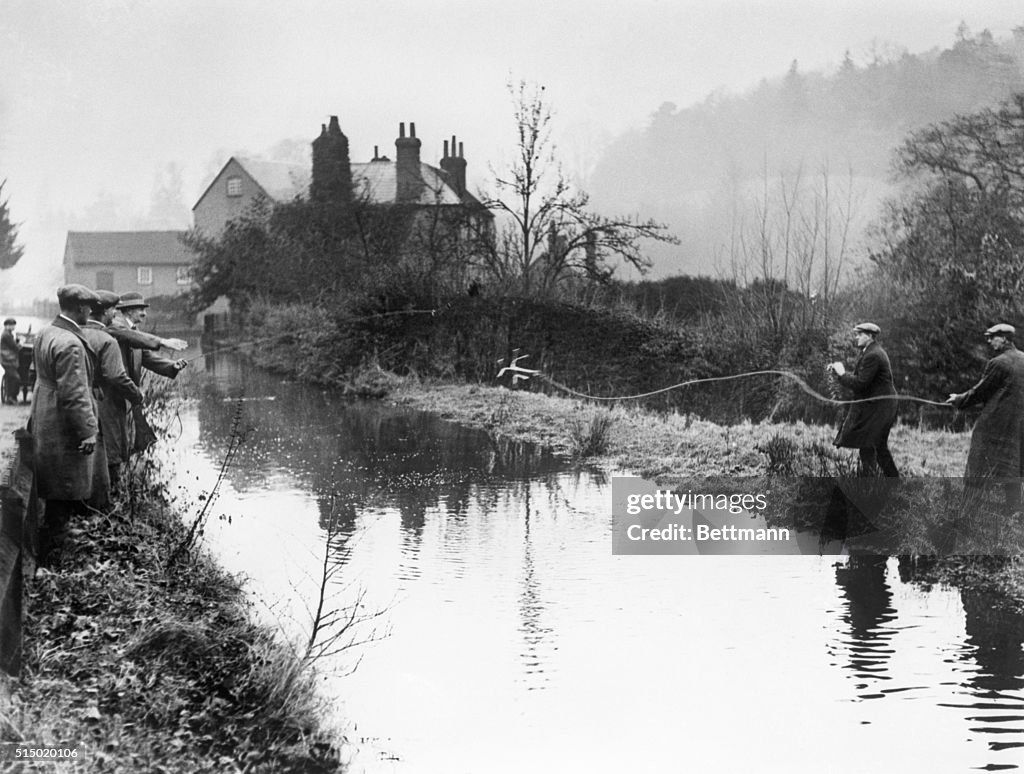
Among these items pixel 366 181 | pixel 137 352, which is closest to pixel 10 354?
pixel 137 352

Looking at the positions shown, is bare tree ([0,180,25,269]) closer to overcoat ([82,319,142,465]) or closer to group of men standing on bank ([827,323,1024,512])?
overcoat ([82,319,142,465])

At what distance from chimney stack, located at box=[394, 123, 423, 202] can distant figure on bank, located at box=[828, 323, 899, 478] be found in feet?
33.8

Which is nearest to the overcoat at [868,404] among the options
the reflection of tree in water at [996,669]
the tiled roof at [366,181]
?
the reflection of tree in water at [996,669]

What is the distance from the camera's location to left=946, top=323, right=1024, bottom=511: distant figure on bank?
7.82 metres

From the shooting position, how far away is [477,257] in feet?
62.5

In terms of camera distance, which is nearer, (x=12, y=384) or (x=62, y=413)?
(x=62, y=413)

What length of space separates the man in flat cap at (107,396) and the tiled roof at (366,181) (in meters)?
12.5

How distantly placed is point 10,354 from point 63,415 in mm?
4580

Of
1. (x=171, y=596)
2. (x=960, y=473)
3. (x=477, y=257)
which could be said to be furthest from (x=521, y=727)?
(x=477, y=257)

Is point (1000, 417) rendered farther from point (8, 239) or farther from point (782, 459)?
point (8, 239)

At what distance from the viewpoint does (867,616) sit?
6.53 meters

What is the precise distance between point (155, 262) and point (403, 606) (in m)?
17.8

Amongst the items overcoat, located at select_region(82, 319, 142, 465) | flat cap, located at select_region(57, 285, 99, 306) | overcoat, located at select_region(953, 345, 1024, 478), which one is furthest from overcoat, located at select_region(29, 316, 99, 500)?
overcoat, located at select_region(953, 345, 1024, 478)

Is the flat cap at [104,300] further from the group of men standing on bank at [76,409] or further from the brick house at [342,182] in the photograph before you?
the brick house at [342,182]
